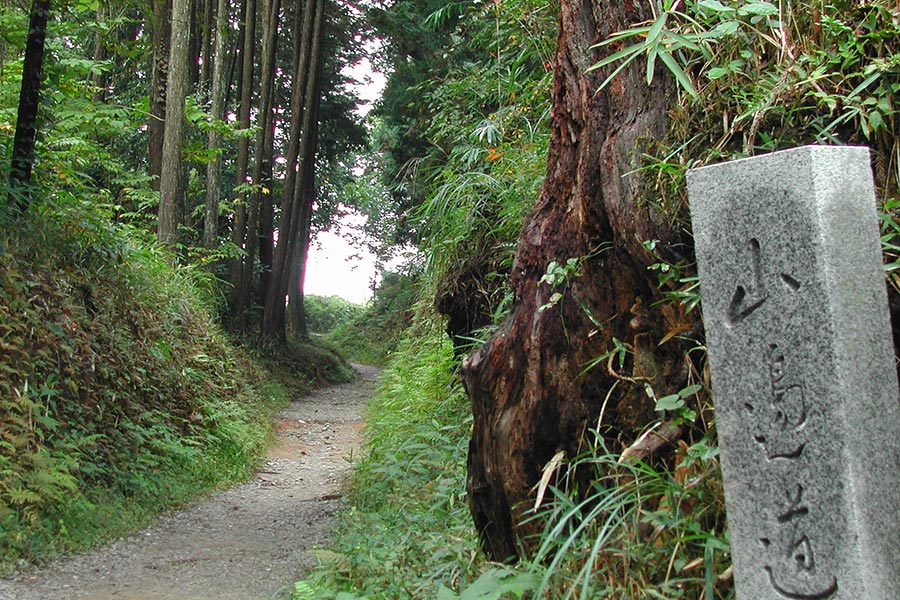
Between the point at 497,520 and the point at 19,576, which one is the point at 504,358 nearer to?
the point at 497,520

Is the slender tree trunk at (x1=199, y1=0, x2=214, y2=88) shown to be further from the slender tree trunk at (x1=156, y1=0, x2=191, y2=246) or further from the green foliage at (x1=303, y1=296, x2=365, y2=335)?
the green foliage at (x1=303, y1=296, x2=365, y2=335)

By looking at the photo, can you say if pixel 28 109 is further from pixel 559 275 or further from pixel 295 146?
pixel 295 146

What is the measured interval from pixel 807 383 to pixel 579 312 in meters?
1.72

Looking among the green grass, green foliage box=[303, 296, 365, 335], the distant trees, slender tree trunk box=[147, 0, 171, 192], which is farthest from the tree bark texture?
green foliage box=[303, 296, 365, 335]

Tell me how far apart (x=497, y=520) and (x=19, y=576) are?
135 inches

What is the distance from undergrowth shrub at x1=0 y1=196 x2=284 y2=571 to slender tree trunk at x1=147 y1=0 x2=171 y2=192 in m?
3.33

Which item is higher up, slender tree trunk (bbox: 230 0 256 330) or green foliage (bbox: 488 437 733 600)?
slender tree trunk (bbox: 230 0 256 330)

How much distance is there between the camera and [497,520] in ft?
13.6

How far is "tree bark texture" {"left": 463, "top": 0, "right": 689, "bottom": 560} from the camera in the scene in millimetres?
3705

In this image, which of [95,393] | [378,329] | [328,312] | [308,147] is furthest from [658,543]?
[328,312]

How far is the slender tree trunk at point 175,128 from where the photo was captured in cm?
1180

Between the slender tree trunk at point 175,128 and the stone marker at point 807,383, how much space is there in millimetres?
10957

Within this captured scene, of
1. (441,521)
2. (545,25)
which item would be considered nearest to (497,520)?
(441,521)

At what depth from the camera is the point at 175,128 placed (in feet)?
40.2
